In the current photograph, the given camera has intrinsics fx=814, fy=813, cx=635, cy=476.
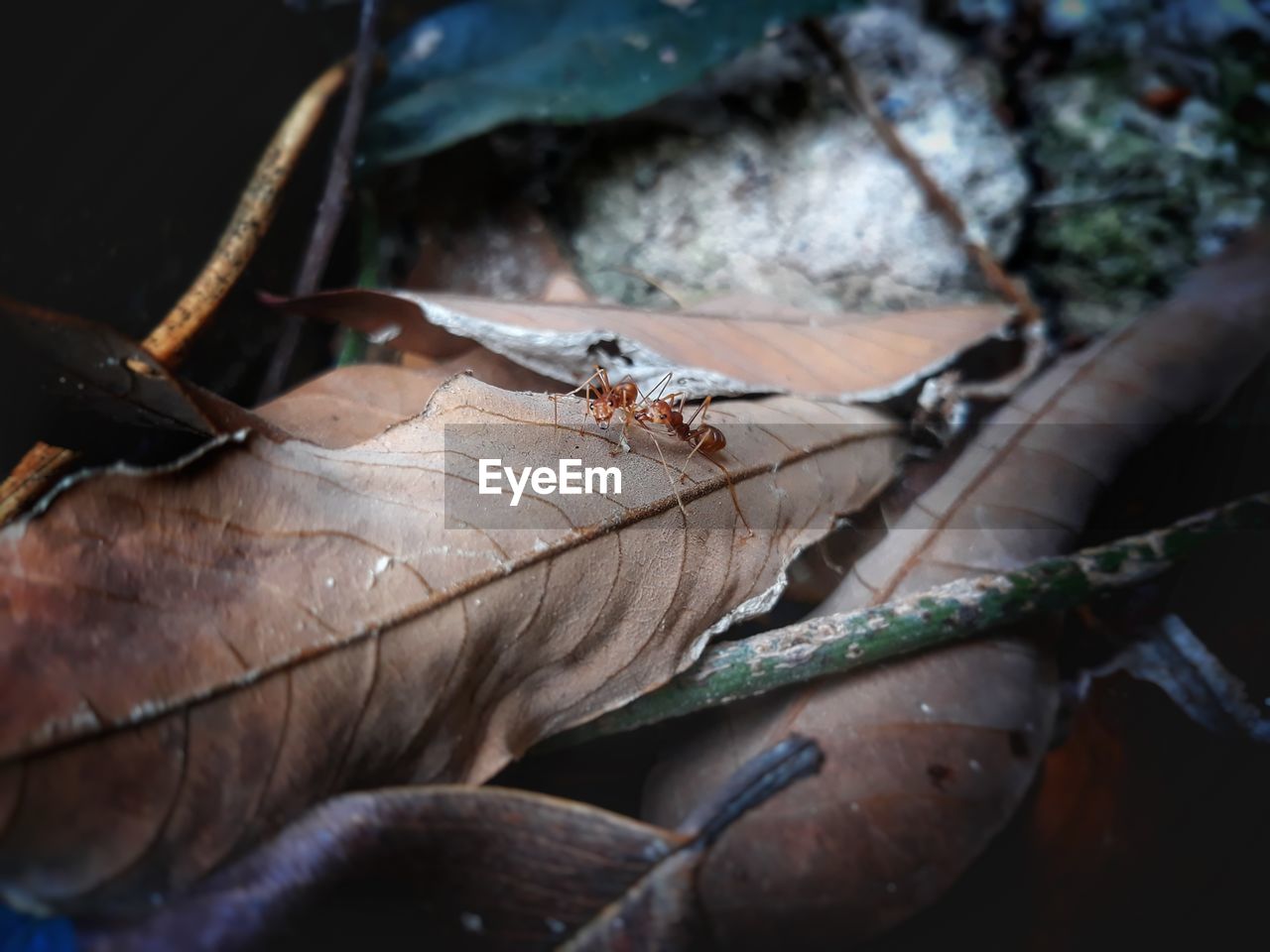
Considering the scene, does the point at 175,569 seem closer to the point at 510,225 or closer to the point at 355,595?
the point at 355,595

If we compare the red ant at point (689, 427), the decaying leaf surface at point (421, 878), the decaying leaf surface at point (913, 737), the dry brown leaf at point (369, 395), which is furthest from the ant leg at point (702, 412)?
the decaying leaf surface at point (421, 878)

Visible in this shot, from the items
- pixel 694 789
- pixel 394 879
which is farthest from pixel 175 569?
pixel 694 789

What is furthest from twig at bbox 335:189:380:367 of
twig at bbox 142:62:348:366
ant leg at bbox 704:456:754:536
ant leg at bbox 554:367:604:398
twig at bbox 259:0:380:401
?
ant leg at bbox 704:456:754:536

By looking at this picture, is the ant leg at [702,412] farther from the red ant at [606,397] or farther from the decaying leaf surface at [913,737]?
the decaying leaf surface at [913,737]

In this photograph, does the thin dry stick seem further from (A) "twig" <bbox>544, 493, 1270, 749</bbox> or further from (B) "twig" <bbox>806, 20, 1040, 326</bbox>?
(B) "twig" <bbox>806, 20, 1040, 326</bbox>

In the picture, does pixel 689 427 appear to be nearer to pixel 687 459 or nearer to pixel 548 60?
pixel 687 459

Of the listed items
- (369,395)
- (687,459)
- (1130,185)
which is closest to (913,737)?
(687,459)
